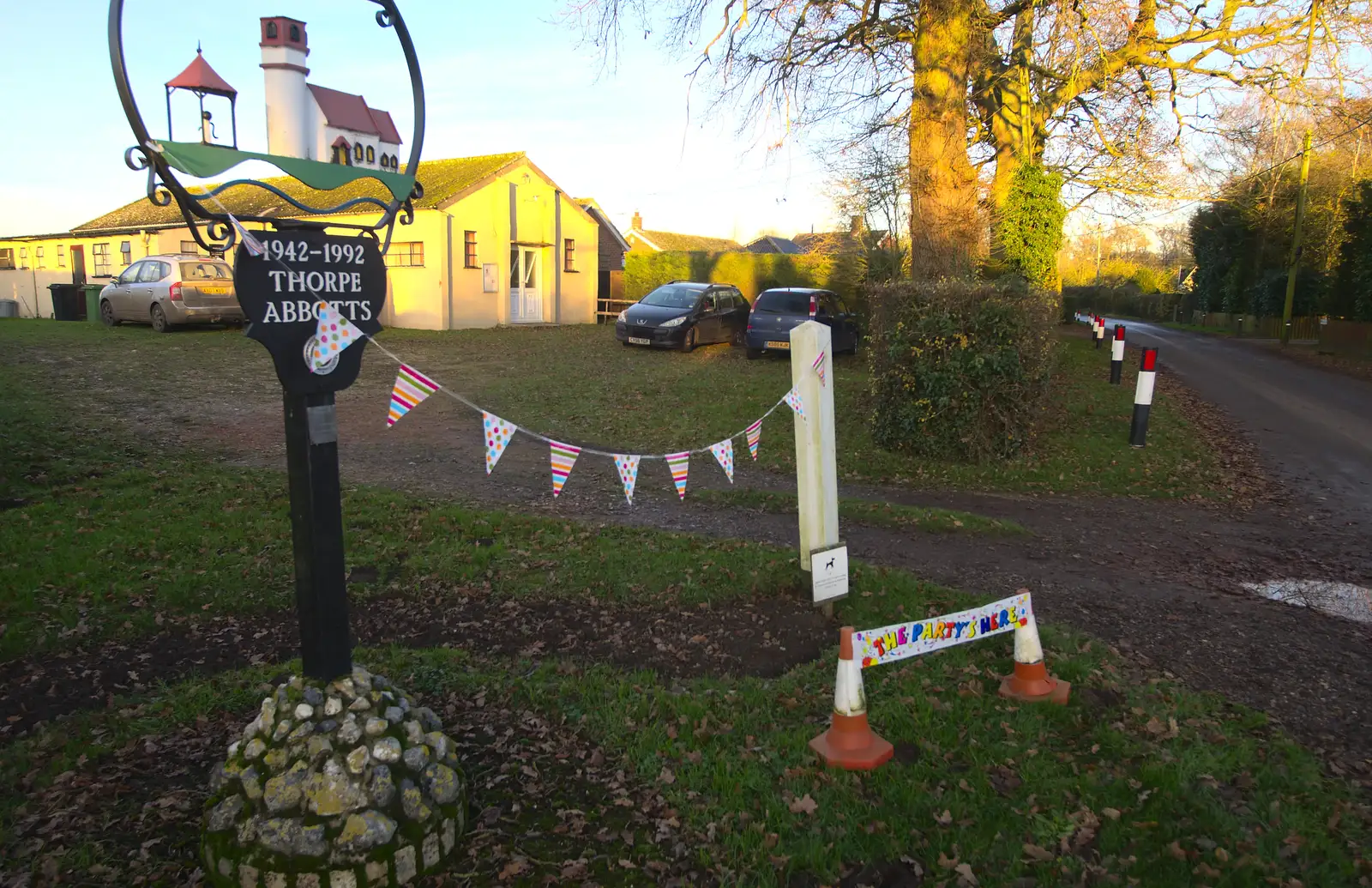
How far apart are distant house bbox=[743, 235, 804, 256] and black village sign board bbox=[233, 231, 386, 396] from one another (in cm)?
6208

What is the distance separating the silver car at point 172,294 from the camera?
19391 millimetres

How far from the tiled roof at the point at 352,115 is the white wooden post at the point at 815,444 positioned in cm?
263

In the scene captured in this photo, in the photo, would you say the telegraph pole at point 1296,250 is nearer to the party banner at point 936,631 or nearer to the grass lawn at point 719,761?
the grass lawn at point 719,761

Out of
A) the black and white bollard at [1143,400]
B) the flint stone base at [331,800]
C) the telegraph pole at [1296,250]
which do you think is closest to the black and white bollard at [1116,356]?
the black and white bollard at [1143,400]

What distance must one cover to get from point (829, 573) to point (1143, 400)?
7070mm

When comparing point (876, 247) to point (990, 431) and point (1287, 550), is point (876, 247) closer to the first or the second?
point (990, 431)

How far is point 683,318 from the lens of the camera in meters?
18.9

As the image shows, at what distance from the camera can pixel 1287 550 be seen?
7.26m

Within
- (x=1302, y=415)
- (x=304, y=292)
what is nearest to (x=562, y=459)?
(x=304, y=292)

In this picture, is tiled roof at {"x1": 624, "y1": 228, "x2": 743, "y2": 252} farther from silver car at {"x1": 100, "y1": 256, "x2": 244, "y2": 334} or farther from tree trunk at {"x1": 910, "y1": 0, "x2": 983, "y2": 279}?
tree trunk at {"x1": 910, "y1": 0, "x2": 983, "y2": 279}

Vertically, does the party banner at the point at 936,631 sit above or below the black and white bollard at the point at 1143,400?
below

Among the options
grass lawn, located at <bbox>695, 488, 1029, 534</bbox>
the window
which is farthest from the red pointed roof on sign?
the window

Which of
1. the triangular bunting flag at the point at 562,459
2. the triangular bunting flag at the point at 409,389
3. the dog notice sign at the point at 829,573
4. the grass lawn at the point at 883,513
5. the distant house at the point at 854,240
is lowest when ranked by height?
the grass lawn at the point at 883,513

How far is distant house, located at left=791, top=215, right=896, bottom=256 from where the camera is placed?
2088cm
